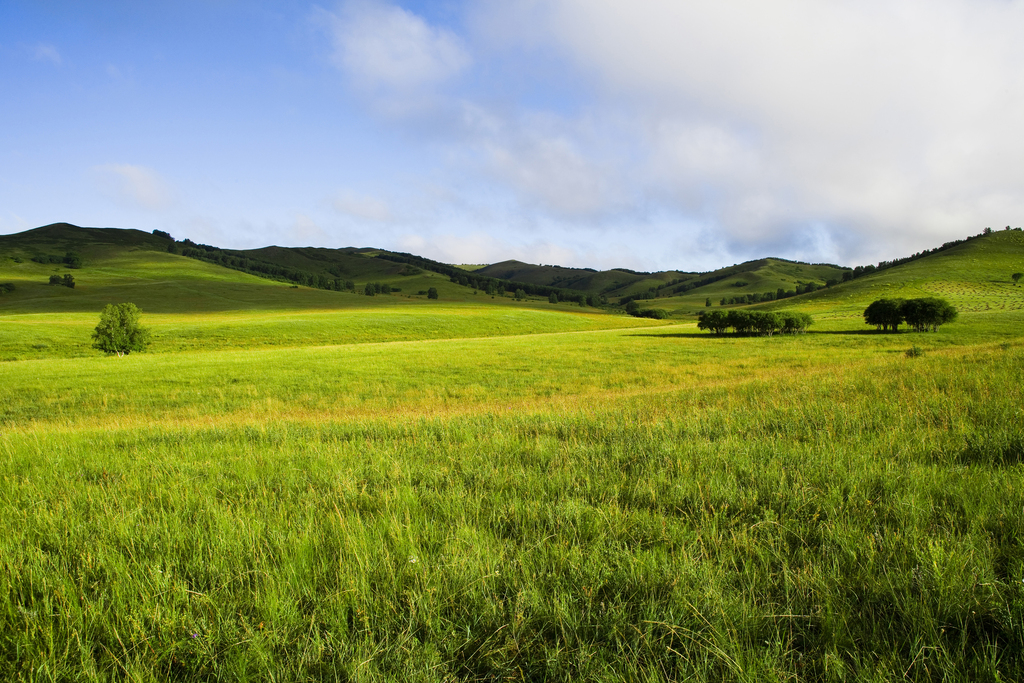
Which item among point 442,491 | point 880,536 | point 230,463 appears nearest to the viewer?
point 880,536

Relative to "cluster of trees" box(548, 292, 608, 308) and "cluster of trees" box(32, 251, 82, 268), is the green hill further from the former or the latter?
"cluster of trees" box(32, 251, 82, 268)

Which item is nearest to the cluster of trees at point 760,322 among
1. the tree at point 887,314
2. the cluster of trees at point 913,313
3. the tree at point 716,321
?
the tree at point 716,321

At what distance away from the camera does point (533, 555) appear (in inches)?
123

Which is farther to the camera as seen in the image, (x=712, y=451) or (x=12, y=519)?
(x=712, y=451)

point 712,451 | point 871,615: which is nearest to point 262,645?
point 871,615

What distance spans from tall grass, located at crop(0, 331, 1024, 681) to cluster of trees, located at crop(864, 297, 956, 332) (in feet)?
197

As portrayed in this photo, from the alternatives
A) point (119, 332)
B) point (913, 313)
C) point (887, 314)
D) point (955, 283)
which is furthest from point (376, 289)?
point (955, 283)

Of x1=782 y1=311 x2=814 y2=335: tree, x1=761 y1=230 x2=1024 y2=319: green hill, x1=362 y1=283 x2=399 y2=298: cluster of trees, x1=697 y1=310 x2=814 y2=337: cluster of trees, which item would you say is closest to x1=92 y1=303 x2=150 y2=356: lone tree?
x1=697 y1=310 x2=814 y2=337: cluster of trees

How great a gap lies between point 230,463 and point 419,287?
195 m

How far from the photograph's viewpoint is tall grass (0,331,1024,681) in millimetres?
2328

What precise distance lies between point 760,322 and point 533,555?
63.7m

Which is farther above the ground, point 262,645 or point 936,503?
point 936,503

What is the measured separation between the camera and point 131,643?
2482 mm

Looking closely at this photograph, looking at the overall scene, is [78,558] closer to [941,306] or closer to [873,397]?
[873,397]
